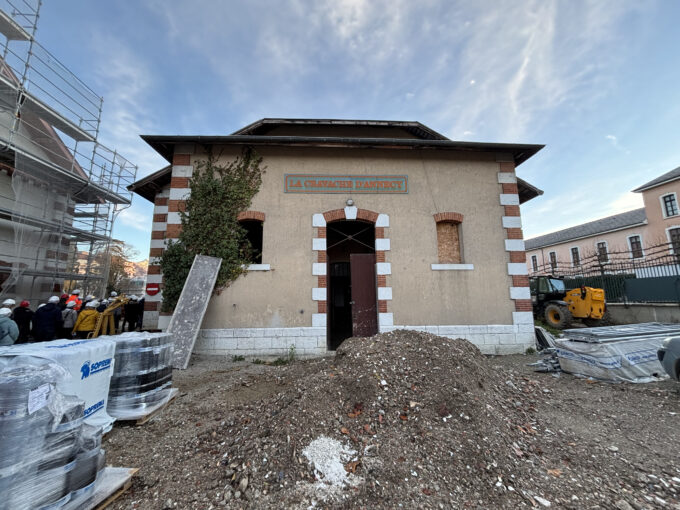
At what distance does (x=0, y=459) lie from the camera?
1712 mm

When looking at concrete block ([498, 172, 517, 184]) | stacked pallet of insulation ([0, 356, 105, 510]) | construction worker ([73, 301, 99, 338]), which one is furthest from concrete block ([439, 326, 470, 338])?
construction worker ([73, 301, 99, 338])

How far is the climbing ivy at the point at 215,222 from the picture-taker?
7.11 metres

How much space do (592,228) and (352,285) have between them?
110 ft

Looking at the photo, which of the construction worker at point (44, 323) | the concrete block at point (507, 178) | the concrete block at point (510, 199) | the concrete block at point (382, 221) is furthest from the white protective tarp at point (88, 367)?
the concrete block at point (507, 178)

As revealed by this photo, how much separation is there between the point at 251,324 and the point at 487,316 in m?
6.27

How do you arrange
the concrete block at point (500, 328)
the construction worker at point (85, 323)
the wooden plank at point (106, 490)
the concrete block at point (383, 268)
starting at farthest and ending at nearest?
the concrete block at point (383, 268) → the concrete block at point (500, 328) → the construction worker at point (85, 323) → the wooden plank at point (106, 490)

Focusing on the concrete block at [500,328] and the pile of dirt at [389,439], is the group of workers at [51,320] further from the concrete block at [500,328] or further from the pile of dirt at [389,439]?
the concrete block at [500,328]

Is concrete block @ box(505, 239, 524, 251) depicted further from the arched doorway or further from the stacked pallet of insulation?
the stacked pallet of insulation

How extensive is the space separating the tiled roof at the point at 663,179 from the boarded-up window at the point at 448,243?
1007 inches

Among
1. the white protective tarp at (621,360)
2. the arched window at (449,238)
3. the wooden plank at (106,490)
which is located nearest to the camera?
the wooden plank at (106,490)

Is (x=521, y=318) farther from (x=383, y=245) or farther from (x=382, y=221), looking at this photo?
(x=382, y=221)

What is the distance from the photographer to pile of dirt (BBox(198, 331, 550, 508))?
2418mm

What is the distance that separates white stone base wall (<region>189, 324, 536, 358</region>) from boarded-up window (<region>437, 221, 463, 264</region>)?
1.88 metres

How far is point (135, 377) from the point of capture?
3758 mm
